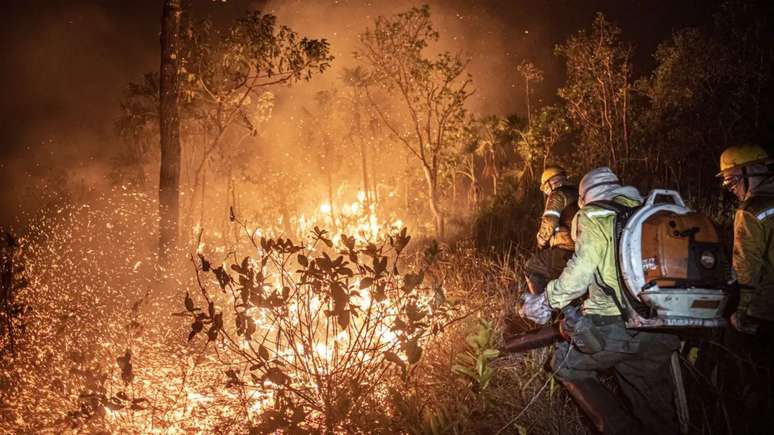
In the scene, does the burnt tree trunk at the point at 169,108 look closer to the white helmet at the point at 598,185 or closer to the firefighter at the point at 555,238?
the firefighter at the point at 555,238

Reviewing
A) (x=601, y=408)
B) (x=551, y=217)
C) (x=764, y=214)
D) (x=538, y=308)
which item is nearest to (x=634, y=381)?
(x=601, y=408)

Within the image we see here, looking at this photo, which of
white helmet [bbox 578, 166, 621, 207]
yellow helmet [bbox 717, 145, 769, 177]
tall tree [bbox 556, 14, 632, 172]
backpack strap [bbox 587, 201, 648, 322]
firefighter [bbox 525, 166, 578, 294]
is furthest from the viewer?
tall tree [bbox 556, 14, 632, 172]

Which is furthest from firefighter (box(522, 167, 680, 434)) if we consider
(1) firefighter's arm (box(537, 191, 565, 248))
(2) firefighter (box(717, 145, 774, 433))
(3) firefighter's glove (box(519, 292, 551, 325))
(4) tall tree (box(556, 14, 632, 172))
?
(4) tall tree (box(556, 14, 632, 172))

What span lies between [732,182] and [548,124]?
2173 centimetres

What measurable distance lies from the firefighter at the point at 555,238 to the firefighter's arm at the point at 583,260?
2.11 metres

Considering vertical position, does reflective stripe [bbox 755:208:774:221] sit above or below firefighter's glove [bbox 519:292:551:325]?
above

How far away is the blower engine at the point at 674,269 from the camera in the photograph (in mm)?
2619

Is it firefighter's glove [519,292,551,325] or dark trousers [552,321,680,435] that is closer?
dark trousers [552,321,680,435]

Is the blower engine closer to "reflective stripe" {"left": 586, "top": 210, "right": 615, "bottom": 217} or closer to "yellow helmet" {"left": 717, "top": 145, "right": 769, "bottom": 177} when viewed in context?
"reflective stripe" {"left": 586, "top": 210, "right": 615, "bottom": 217}

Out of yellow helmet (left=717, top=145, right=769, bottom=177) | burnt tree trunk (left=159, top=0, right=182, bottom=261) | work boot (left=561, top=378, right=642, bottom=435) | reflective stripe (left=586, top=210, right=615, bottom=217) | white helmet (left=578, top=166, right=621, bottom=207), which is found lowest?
work boot (left=561, top=378, right=642, bottom=435)

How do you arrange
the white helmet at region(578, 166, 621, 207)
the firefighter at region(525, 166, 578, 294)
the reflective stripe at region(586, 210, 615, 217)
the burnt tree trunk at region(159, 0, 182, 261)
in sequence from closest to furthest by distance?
the reflective stripe at region(586, 210, 615, 217) < the white helmet at region(578, 166, 621, 207) < the firefighter at region(525, 166, 578, 294) < the burnt tree trunk at region(159, 0, 182, 261)

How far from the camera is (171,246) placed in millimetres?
7758

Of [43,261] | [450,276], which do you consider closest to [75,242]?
[43,261]

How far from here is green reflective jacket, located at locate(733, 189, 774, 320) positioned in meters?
3.15
